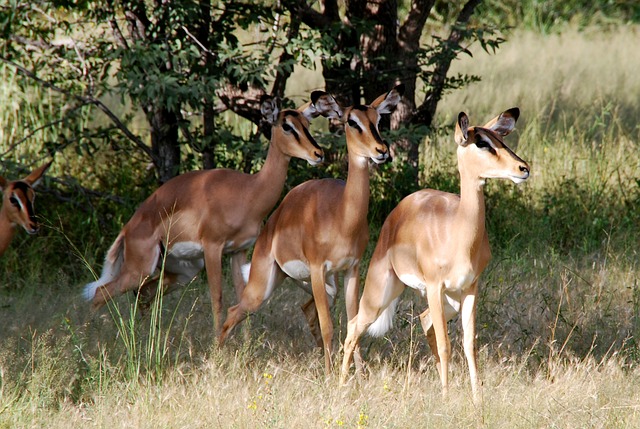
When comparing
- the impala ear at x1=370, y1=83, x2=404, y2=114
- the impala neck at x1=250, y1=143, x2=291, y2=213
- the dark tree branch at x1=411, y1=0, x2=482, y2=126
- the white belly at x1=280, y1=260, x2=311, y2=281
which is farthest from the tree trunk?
the impala ear at x1=370, y1=83, x2=404, y2=114

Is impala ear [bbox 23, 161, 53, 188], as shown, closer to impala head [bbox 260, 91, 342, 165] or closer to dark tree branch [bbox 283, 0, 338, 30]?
impala head [bbox 260, 91, 342, 165]

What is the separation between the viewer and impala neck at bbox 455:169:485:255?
4883 millimetres

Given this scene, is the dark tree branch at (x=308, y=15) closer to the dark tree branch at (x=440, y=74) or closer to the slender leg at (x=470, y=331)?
the dark tree branch at (x=440, y=74)

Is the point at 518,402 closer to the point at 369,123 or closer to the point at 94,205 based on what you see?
the point at 369,123

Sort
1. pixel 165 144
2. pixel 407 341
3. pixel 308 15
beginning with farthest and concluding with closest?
pixel 165 144 < pixel 308 15 < pixel 407 341

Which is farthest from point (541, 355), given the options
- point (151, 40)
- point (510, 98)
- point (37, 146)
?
point (510, 98)

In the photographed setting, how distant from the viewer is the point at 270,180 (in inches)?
255

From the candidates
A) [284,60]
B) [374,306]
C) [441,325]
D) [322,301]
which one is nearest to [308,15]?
[284,60]

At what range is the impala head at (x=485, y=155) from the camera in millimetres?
4680

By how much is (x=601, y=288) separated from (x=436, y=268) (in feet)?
8.04

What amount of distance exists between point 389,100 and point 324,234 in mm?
863

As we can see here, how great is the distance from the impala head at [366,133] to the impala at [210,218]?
2.24 feet

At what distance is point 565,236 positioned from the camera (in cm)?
862

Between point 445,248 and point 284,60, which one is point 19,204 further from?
point 445,248
